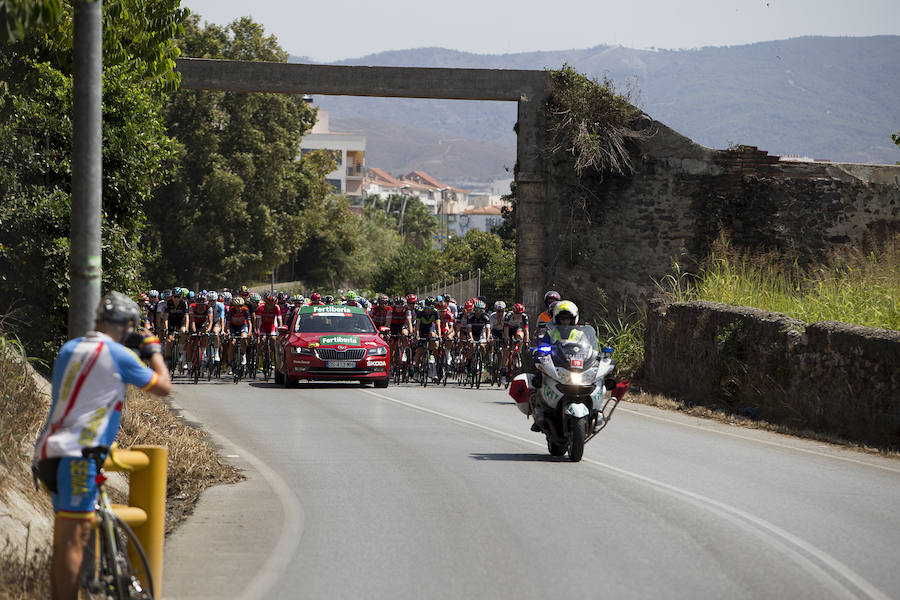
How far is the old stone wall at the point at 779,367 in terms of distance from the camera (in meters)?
14.9

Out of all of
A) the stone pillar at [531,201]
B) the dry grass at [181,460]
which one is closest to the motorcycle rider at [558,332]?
the dry grass at [181,460]

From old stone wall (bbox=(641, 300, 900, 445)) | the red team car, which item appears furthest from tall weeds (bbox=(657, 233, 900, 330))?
the red team car

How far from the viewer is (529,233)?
2936 cm

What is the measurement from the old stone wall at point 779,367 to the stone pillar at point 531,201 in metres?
6.38

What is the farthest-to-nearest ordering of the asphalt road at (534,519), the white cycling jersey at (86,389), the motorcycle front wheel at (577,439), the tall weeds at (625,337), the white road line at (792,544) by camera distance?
the tall weeds at (625,337), the motorcycle front wheel at (577,439), the asphalt road at (534,519), the white road line at (792,544), the white cycling jersey at (86,389)

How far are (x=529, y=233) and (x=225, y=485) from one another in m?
18.6

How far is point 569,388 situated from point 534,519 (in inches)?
138

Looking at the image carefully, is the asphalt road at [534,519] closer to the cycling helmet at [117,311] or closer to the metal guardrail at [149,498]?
the metal guardrail at [149,498]

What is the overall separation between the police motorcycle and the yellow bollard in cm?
670

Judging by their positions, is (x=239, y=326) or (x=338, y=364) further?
(x=239, y=326)

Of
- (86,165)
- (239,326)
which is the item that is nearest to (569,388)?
(86,165)

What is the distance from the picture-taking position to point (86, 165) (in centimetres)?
825

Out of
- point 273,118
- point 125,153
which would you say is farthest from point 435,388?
point 273,118

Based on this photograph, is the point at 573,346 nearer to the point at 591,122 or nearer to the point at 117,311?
the point at 117,311
